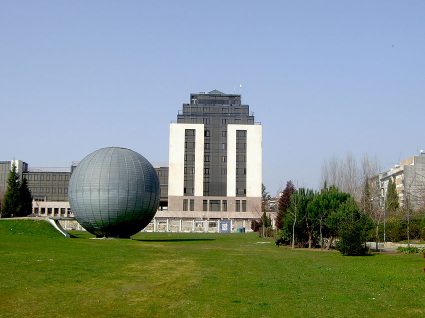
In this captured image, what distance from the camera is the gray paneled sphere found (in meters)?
48.0

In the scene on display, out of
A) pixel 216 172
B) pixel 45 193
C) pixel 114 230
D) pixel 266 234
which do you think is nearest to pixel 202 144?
pixel 216 172

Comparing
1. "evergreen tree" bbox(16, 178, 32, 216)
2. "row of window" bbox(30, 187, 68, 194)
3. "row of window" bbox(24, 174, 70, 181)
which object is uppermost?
"row of window" bbox(24, 174, 70, 181)

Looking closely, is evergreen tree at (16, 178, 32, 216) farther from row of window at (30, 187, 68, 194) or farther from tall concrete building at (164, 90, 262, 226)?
row of window at (30, 187, 68, 194)

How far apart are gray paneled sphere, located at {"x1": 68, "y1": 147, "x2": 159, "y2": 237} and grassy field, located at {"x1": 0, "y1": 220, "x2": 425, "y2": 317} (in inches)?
793

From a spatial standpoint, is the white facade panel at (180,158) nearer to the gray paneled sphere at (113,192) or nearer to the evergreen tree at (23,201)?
the evergreen tree at (23,201)

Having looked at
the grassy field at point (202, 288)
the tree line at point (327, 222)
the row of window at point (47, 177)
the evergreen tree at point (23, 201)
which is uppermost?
the row of window at point (47, 177)

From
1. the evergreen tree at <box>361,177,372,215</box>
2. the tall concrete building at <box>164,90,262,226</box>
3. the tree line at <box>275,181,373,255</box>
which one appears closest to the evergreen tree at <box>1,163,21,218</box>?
the tall concrete building at <box>164,90,262,226</box>

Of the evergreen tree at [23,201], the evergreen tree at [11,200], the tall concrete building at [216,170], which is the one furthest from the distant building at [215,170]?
the evergreen tree at [11,200]

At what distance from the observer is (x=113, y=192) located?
157 ft

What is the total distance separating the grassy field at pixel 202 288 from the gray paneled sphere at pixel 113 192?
2015 centimetres

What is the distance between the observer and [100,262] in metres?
26.0

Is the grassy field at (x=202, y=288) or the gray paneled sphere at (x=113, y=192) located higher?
the gray paneled sphere at (x=113, y=192)

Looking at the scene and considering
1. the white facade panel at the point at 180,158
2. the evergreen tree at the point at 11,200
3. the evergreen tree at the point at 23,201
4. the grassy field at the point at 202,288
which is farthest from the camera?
the white facade panel at the point at 180,158

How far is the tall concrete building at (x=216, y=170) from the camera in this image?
131 metres
